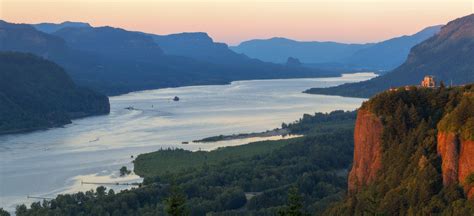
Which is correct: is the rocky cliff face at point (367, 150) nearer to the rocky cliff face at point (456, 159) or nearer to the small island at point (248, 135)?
the rocky cliff face at point (456, 159)

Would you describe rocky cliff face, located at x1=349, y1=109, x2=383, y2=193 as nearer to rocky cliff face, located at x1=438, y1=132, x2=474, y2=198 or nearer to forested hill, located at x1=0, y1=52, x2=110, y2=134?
rocky cliff face, located at x1=438, y1=132, x2=474, y2=198

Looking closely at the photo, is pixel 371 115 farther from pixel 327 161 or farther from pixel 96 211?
pixel 327 161

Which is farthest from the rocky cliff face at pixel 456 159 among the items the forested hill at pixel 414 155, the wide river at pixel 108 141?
the wide river at pixel 108 141

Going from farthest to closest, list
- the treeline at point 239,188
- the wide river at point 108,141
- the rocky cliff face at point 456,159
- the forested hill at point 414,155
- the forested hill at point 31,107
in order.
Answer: the forested hill at point 31,107
the wide river at point 108,141
the treeline at point 239,188
the forested hill at point 414,155
the rocky cliff face at point 456,159

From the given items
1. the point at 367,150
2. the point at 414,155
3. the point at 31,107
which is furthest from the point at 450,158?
the point at 31,107

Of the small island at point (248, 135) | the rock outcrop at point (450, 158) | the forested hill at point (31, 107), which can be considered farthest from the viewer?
the forested hill at point (31, 107)

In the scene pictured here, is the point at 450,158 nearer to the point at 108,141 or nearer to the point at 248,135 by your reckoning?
the point at 108,141

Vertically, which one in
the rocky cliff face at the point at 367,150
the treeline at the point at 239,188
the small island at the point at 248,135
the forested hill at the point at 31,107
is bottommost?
the treeline at the point at 239,188
